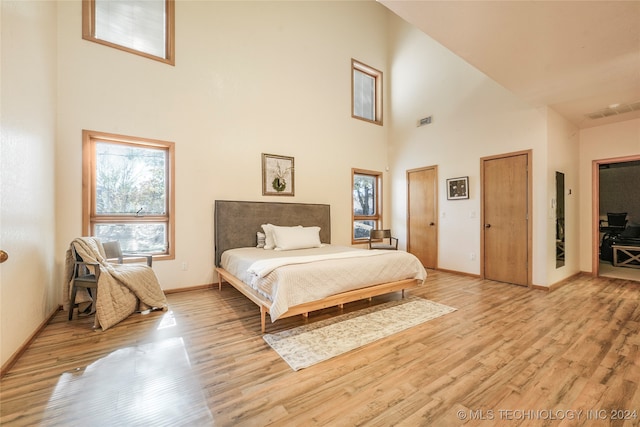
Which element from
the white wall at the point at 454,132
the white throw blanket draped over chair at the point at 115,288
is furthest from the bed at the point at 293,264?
the white wall at the point at 454,132

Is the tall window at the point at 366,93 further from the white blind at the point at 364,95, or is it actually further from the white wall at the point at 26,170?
the white wall at the point at 26,170

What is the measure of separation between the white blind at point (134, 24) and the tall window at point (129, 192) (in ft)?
4.34

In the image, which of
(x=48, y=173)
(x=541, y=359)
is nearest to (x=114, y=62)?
(x=48, y=173)

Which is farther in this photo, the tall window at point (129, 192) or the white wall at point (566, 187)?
the white wall at point (566, 187)

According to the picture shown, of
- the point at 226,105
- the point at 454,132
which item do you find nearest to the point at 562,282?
the point at 454,132

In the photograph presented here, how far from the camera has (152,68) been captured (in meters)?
3.65

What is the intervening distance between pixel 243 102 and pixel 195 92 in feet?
2.35

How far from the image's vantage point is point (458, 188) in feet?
16.0

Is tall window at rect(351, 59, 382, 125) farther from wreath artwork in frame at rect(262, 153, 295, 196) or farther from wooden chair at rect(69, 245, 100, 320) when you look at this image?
wooden chair at rect(69, 245, 100, 320)

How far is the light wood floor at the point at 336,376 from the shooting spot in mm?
1449

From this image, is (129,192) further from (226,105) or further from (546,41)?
(546,41)

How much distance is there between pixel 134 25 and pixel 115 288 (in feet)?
11.5

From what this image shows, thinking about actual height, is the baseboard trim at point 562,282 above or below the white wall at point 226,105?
below

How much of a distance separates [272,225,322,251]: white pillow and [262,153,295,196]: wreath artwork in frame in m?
0.74
